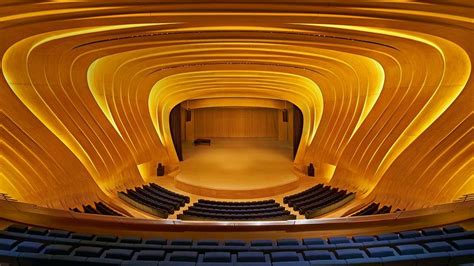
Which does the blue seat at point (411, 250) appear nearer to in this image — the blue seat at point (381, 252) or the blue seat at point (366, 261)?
the blue seat at point (381, 252)

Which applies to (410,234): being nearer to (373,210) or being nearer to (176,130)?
(373,210)

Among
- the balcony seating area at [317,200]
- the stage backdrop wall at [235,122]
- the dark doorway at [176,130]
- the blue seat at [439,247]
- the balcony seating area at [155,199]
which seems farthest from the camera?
the stage backdrop wall at [235,122]

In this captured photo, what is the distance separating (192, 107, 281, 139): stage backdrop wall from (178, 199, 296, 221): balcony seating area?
19.2 m

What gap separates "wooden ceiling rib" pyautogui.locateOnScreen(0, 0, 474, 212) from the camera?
698 cm

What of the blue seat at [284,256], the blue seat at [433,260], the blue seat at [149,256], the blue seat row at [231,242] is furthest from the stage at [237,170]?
the blue seat at [433,260]

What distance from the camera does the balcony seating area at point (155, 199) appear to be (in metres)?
12.5

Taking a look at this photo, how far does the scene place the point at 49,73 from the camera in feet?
34.7

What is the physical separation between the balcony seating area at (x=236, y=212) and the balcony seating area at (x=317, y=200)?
2.60ft

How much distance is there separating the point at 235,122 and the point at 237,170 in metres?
14.7

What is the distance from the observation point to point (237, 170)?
18.1 meters

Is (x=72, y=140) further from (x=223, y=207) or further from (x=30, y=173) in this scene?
(x=223, y=207)

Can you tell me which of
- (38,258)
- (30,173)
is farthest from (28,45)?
(38,258)

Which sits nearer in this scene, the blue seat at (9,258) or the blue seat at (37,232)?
the blue seat at (9,258)

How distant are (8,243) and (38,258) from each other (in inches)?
29.2
